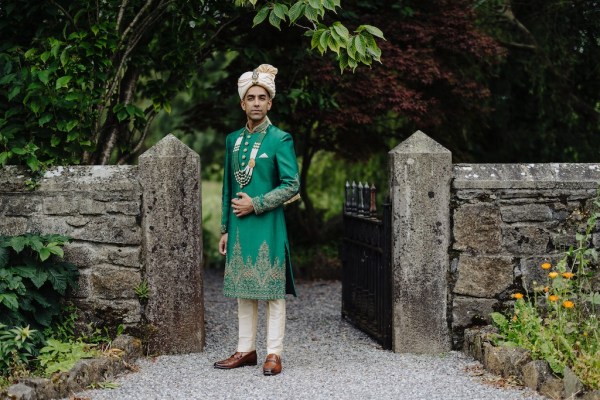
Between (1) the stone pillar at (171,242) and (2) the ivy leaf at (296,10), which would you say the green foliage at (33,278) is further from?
(2) the ivy leaf at (296,10)

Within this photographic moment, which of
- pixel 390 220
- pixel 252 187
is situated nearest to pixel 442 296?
pixel 390 220

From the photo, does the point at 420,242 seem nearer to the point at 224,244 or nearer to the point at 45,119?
the point at 224,244

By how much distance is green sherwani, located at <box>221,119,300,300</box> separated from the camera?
4902mm

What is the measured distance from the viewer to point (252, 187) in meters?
4.96

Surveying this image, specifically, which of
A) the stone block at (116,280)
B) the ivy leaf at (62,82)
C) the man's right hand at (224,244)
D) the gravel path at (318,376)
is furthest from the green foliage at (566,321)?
the ivy leaf at (62,82)

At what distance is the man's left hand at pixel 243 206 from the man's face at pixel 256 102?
498mm

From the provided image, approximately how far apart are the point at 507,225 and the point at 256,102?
196 cm

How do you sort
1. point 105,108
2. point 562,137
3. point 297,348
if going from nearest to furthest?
1. point 297,348
2. point 105,108
3. point 562,137

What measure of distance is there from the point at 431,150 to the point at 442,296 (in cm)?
102

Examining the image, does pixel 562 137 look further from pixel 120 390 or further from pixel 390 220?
pixel 120 390

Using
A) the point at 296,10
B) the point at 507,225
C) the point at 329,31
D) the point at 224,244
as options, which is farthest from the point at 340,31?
the point at 507,225

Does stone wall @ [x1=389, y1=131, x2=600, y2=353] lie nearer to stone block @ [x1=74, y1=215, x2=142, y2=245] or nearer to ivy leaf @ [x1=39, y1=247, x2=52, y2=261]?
stone block @ [x1=74, y1=215, x2=142, y2=245]

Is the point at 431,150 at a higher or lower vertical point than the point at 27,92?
lower

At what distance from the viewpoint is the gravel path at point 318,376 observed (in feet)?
14.9
